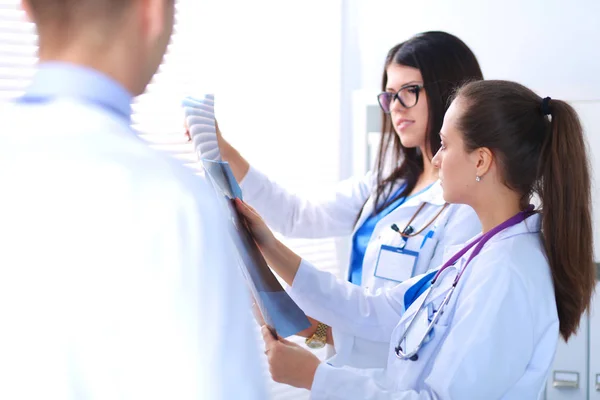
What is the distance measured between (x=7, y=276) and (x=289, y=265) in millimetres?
1243

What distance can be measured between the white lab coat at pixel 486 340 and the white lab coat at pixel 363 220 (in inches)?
11.7

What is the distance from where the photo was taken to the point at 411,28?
10.7 feet

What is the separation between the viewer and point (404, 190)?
6.77ft

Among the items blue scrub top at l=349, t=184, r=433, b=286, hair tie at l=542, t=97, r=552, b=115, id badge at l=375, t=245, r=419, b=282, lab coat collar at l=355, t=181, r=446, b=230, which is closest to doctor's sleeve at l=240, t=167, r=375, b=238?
blue scrub top at l=349, t=184, r=433, b=286

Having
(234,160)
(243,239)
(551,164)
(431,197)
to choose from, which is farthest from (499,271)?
(234,160)

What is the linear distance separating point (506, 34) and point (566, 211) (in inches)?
76.5

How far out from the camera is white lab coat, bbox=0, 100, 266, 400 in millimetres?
499

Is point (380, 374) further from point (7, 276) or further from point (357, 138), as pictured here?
point (357, 138)

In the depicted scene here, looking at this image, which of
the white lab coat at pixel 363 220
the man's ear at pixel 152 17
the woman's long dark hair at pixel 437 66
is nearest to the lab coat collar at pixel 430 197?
the white lab coat at pixel 363 220

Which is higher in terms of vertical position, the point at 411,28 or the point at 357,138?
the point at 411,28

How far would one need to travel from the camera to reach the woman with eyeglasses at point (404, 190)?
1845mm

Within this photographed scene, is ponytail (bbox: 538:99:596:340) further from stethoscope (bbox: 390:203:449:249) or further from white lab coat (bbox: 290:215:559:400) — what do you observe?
stethoscope (bbox: 390:203:449:249)

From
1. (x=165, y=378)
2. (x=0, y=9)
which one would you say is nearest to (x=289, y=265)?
(x=0, y=9)

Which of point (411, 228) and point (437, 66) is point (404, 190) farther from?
point (437, 66)
